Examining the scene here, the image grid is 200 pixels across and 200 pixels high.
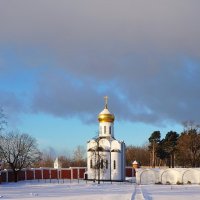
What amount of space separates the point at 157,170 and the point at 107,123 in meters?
10.7

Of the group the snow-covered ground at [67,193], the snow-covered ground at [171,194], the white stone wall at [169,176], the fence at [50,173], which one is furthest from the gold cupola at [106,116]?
the snow-covered ground at [171,194]

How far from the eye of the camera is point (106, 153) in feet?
225

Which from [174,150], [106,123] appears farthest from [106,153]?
[174,150]

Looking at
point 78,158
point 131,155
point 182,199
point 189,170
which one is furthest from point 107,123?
point 78,158

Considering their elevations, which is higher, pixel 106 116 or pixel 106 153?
pixel 106 116

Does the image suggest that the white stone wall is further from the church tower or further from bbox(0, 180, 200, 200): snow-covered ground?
bbox(0, 180, 200, 200): snow-covered ground

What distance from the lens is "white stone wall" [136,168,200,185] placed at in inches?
2463

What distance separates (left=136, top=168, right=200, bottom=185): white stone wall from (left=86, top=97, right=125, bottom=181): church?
4333 millimetres

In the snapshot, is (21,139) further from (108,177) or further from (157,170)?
(157,170)

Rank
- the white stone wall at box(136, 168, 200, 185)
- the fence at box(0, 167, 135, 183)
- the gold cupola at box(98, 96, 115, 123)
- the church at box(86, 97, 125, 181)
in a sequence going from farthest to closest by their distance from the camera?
the fence at box(0, 167, 135, 183)
the gold cupola at box(98, 96, 115, 123)
the church at box(86, 97, 125, 181)
the white stone wall at box(136, 168, 200, 185)

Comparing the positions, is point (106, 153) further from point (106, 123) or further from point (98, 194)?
point (98, 194)

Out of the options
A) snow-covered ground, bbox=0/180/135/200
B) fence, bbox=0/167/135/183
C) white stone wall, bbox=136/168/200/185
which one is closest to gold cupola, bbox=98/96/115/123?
white stone wall, bbox=136/168/200/185

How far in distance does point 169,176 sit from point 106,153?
33.5 ft

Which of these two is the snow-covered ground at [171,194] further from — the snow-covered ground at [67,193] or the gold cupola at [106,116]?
the gold cupola at [106,116]
